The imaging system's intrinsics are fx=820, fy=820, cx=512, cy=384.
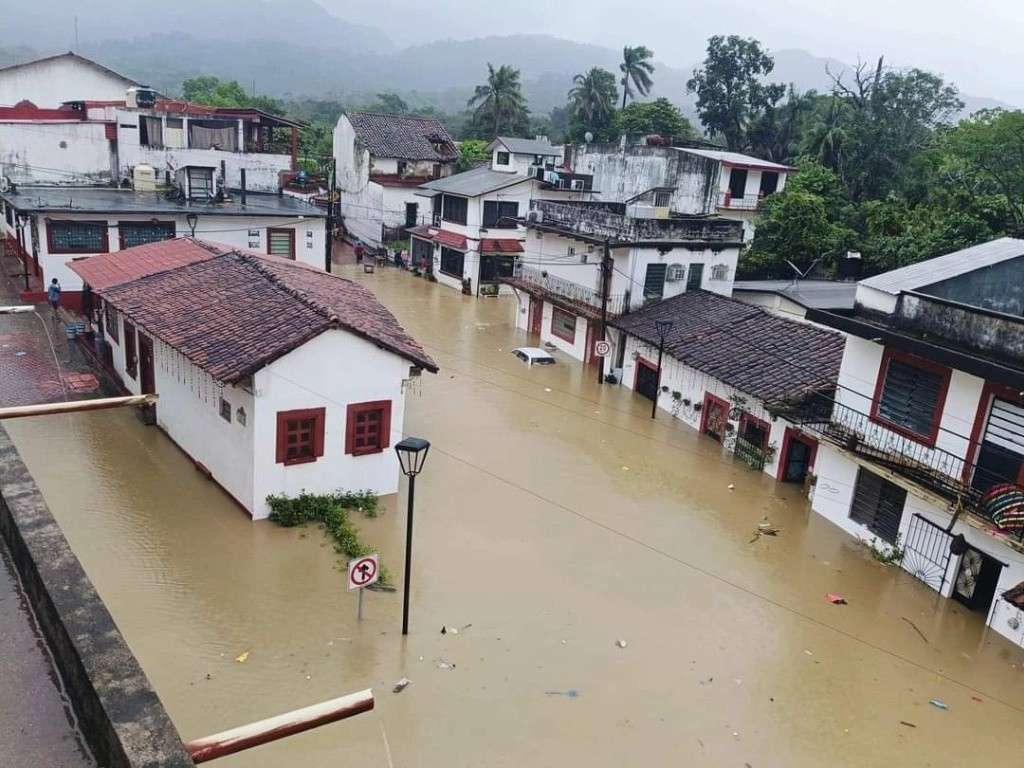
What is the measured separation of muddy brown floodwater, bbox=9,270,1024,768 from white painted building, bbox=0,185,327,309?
10773mm

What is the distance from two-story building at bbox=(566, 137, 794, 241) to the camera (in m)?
45.2

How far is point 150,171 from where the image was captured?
3588 centimetres

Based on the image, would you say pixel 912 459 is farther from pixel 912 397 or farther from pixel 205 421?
pixel 205 421

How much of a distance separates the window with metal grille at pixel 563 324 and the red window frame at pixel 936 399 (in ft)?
51.8

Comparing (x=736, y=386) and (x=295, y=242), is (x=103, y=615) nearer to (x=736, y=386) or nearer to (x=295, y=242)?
(x=736, y=386)

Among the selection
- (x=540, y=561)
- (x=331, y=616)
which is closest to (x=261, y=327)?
(x=331, y=616)

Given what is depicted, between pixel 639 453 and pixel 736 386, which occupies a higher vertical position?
pixel 736 386

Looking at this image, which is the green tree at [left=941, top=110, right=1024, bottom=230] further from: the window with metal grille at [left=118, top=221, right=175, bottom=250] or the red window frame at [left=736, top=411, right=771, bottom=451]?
the window with metal grille at [left=118, top=221, right=175, bottom=250]

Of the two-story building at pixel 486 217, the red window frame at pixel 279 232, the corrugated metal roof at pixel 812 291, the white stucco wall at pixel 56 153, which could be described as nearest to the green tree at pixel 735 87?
the two-story building at pixel 486 217

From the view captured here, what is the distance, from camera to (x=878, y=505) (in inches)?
685

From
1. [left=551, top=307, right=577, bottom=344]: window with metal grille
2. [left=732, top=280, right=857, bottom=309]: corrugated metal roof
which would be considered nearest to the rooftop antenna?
[left=732, top=280, right=857, bottom=309]: corrugated metal roof

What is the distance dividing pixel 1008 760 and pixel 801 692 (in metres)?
2.87

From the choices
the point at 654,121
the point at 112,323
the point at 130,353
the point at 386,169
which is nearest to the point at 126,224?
the point at 112,323

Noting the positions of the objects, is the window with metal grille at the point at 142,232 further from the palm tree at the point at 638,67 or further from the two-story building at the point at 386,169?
the palm tree at the point at 638,67
